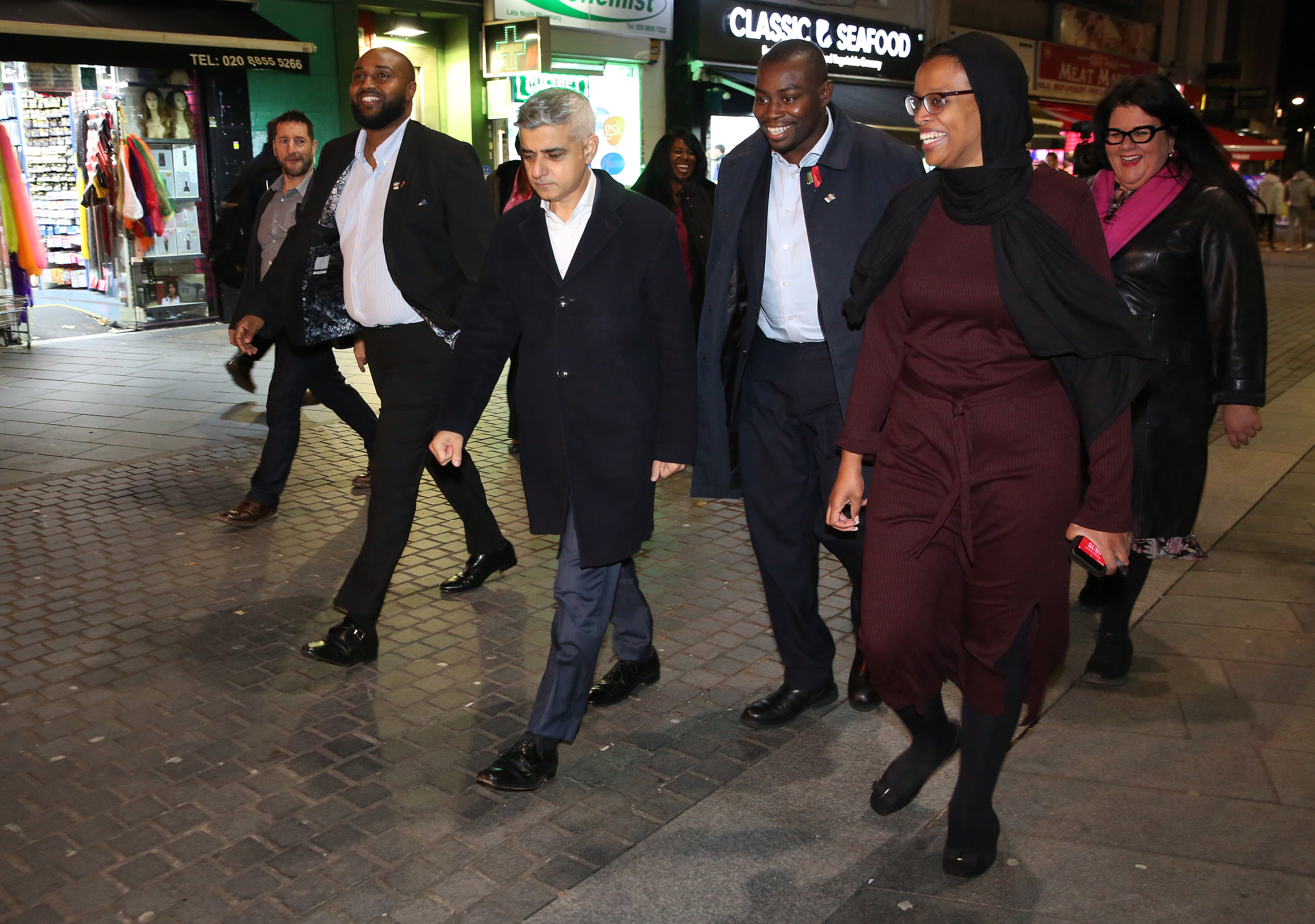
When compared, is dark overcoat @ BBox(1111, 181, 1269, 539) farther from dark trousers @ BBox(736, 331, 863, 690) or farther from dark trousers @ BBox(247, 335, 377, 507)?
dark trousers @ BBox(247, 335, 377, 507)

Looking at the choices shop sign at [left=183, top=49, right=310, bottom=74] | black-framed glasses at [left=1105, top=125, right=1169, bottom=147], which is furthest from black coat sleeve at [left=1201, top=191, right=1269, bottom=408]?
shop sign at [left=183, top=49, right=310, bottom=74]

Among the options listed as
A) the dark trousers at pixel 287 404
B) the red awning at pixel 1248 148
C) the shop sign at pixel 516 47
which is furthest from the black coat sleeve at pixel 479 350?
the red awning at pixel 1248 148

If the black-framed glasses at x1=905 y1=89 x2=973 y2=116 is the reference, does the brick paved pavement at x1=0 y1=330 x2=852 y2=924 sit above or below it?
below

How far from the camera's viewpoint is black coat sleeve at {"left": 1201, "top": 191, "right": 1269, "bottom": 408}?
4164mm

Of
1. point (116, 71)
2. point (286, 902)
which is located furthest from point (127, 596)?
point (116, 71)

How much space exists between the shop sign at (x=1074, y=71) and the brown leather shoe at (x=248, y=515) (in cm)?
2698

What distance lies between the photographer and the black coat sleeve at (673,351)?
3.76 metres

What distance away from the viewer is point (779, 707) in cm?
417

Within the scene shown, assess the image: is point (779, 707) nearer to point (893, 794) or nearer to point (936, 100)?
point (893, 794)

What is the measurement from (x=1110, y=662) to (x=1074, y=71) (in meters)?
30.0

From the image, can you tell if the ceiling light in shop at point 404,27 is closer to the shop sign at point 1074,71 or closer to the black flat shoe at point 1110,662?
the black flat shoe at point 1110,662

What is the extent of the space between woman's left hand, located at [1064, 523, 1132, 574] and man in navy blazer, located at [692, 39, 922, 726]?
3.34 ft

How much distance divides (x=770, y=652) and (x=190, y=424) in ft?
19.1

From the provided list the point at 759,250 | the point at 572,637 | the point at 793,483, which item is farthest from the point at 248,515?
the point at 759,250
